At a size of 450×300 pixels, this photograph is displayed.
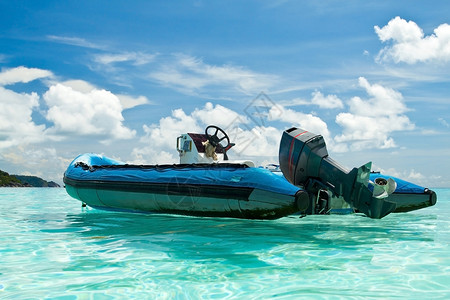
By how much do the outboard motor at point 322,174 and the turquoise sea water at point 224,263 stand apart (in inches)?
19.2

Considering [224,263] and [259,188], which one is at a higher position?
[259,188]

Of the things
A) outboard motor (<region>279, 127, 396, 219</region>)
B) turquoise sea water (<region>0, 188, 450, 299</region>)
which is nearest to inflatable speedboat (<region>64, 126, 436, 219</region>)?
outboard motor (<region>279, 127, 396, 219</region>)

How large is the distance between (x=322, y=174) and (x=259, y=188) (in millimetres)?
928

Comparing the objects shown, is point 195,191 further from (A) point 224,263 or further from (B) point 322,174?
(A) point 224,263

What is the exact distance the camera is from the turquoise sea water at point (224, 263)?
3064mm

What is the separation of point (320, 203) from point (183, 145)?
5.22 metres

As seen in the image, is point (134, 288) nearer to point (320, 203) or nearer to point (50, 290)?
point (50, 290)

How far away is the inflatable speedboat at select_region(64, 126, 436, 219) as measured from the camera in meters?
5.52

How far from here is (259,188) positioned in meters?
5.97

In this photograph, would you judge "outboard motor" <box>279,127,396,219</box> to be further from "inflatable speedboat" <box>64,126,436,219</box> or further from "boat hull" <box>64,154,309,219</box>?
"boat hull" <box>64,154,309,219</box>

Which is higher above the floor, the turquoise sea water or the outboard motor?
the outboard motor

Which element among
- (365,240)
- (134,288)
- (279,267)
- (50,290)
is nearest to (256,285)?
(279,267)

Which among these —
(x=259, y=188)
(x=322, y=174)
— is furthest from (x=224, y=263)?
(x=322, y=174)

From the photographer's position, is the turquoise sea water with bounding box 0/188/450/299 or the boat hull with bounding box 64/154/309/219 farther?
the boat hull with bounding box 64/154/309/219
